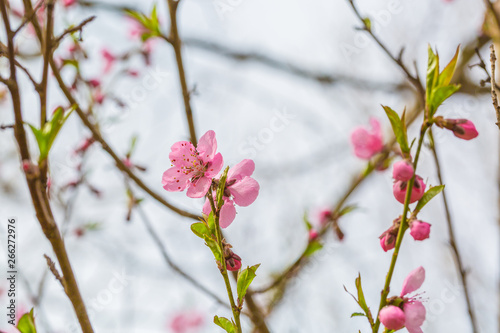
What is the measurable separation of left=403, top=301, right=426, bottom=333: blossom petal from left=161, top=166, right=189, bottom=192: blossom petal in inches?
20.4

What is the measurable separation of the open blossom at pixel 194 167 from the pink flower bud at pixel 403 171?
36cm

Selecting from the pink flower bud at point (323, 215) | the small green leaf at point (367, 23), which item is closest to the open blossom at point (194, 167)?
the small green leaf at point (367, 23)

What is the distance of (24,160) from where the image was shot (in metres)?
0.87

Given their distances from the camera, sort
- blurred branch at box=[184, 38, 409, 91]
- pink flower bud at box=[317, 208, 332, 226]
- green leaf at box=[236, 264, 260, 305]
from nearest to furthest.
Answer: green leaf at box=[236, 264, 260, 305] → pink flower bud at box=[317, 208, 332, 226] → blurred branch at box=[184, 38, 409, 91]

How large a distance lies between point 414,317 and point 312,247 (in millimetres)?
832

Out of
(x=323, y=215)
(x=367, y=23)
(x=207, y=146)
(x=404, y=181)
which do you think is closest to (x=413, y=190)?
(x=404, y=181)

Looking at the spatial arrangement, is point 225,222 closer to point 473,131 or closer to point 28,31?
Answer: point 473,131

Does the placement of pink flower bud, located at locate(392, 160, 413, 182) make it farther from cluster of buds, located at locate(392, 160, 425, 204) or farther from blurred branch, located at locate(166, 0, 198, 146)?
blurred branch, located at locate(166, 0, 198, 146)

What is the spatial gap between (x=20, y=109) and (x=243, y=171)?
46 cm

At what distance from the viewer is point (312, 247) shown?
167 cm

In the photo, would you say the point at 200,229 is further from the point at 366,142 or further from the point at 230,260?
the point at 366,142

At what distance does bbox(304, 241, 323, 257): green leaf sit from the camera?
166 cm

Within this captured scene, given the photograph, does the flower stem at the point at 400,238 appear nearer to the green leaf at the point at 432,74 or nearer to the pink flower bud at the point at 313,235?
the green leaf at the point at 432,74

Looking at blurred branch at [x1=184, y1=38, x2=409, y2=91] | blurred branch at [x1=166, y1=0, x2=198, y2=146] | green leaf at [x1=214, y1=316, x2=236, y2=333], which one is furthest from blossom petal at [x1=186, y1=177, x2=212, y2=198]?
blurred branch at [x1=184, y1=38, x2=409, y2=91]
